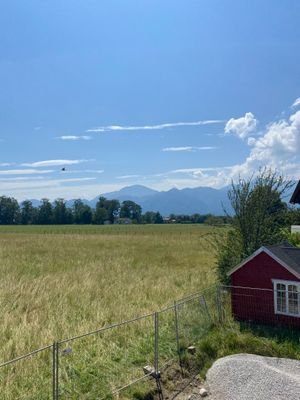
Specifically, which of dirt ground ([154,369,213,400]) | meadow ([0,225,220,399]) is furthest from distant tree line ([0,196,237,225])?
dirt ground ([154,369,213,400])

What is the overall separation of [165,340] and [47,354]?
3.08 meters

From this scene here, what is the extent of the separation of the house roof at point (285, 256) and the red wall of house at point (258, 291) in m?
0.14

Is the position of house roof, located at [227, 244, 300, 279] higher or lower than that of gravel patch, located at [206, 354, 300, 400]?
higher

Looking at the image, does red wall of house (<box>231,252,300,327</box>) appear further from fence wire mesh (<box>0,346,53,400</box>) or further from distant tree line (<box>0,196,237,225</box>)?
distant tree line (<box>0,196,237,225</box>)

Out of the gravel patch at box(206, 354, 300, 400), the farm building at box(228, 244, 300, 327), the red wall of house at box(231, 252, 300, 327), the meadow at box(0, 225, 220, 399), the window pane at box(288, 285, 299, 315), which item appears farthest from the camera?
the red wall of house at box(231, 252, 300, 327)

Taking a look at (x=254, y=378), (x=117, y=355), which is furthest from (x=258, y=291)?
(x=117, y=355)

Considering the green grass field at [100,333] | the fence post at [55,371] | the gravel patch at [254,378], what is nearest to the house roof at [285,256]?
the green grass field at [100,333]

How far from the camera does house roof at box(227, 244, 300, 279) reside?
12234 millimetres

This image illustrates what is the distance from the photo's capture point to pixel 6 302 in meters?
14.8

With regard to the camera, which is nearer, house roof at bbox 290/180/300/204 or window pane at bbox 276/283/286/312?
window pane at bbox 276/283/286/312

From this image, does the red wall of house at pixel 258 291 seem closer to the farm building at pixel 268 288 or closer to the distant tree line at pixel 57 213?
the farm building at pixel 268 288

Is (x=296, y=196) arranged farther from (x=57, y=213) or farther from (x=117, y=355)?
(x=57, y=213)

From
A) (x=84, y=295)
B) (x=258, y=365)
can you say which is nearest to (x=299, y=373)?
(x=258, y=365)

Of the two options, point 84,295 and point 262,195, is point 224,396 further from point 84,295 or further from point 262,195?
point 262,195
